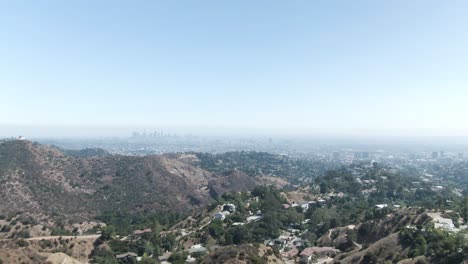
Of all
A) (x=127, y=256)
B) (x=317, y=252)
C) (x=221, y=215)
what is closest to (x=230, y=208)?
(x=221, y=215)

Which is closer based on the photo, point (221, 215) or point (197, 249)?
point (197, 249)

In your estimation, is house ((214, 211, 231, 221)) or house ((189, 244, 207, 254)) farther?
house ((214, 211, 231, 221))

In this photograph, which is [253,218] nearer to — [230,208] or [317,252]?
[230,208]

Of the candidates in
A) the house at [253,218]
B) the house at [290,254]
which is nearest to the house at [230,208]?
the house at [253,218]

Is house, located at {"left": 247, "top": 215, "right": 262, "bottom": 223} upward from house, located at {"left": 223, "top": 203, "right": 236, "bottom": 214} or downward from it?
downward

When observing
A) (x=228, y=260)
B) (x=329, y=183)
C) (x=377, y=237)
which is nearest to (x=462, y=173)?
(x=329, y=183)

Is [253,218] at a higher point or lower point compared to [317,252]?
lower

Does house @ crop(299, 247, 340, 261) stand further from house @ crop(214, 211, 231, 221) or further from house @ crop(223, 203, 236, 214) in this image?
house @ crop(223, 203, 236, 214)

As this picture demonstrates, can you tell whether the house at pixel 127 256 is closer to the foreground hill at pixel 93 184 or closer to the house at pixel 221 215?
the house at pixel 221 215

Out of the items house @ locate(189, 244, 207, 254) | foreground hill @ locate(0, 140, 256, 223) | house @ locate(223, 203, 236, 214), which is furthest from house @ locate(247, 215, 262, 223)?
foreground hill @ locate(0, 140, 256, 223)
